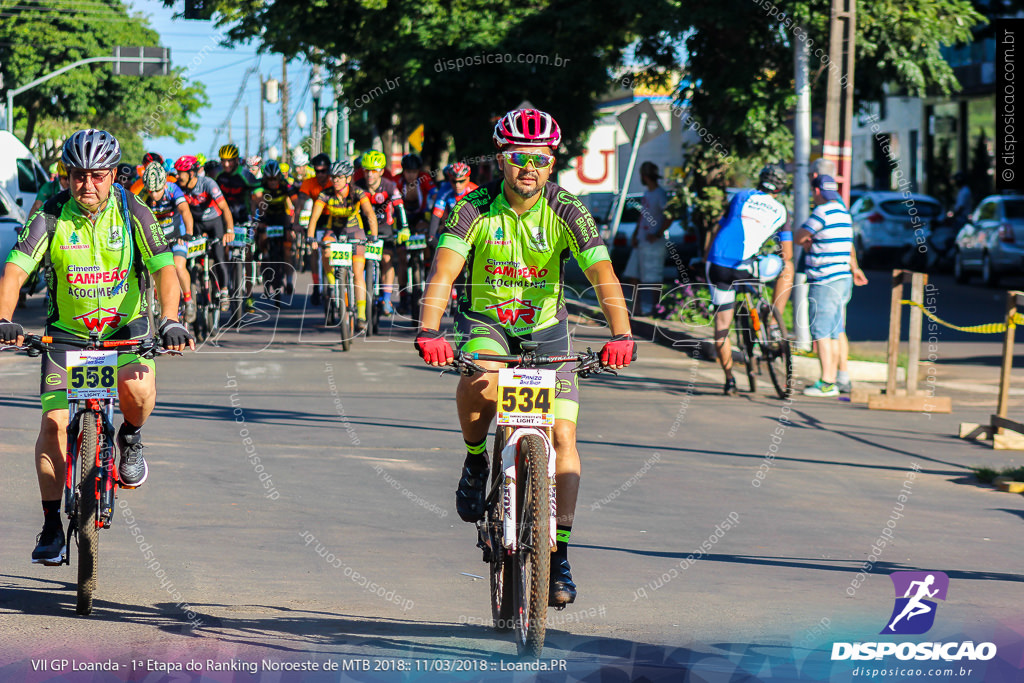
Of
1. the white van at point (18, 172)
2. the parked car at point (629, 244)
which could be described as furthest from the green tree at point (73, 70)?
the white van at point (18, 172)

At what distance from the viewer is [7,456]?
949 centimetres

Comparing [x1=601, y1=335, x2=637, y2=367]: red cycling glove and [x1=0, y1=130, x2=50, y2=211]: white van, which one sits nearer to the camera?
[x1=601, y1=335, x2=637, y2=367]: red cycling glove

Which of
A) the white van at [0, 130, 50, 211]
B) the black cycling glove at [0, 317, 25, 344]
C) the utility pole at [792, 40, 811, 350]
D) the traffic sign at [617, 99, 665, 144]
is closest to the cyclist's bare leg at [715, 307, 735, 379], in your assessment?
the utility pole at [792, 40, 811, 350]

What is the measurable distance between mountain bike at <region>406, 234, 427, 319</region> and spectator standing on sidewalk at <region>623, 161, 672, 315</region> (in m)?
2.71

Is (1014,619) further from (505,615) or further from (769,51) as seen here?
(769,51)

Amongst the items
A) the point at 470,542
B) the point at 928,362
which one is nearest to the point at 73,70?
the point at 928,362

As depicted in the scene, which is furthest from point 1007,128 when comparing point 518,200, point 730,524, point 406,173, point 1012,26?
point 518,200

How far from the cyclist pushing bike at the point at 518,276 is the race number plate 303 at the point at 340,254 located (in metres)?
9.95

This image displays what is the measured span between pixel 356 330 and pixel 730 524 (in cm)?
1049

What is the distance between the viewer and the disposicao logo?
5684 mm

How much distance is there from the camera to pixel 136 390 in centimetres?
636

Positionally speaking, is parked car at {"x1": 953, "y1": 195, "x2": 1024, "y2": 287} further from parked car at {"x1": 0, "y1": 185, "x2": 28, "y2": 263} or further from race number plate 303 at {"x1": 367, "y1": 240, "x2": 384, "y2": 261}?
parked car at {"x1": 0, "y1": 185, "x2": 28, "y2": 263}

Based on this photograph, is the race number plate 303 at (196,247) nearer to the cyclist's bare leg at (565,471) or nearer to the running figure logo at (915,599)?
the running figure logo at (915,599)

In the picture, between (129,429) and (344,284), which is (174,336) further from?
(344,284)
